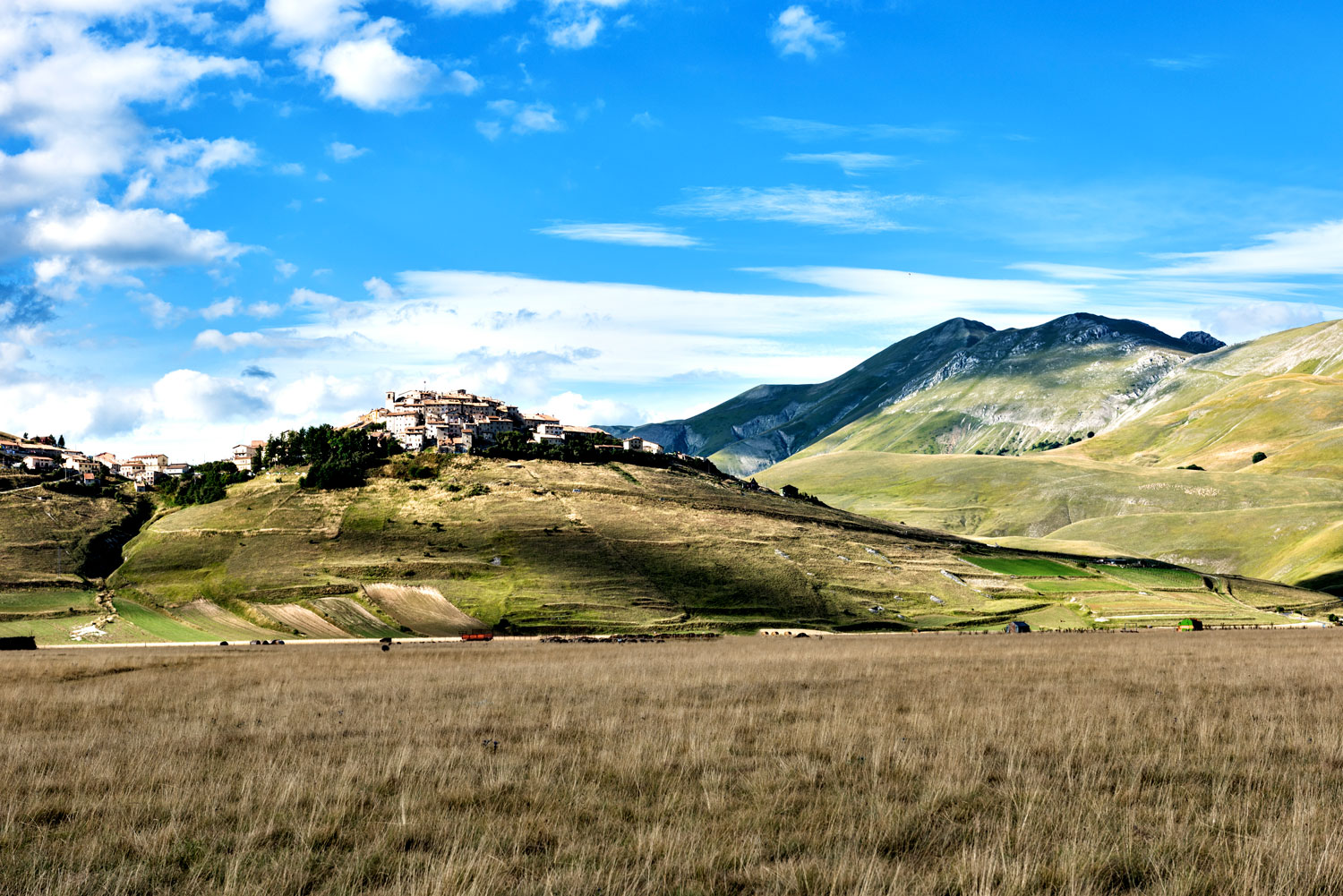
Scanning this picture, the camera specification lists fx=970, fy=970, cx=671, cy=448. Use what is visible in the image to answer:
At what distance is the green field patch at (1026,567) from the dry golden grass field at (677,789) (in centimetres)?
13537

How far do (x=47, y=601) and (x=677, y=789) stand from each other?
13163cm

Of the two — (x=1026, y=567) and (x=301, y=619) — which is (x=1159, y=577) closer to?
(x=1026, y=567)

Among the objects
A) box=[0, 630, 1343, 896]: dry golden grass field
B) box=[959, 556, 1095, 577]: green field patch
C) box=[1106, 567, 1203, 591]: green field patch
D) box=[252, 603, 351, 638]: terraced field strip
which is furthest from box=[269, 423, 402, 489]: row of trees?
box=[0, 630, 1343, 896]: dry golden grass field

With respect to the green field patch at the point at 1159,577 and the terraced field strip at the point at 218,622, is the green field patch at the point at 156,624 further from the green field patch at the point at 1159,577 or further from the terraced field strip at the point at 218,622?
the green field patch at the point at 1159,577

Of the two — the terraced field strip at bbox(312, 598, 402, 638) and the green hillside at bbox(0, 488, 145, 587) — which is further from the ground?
the green hillside at bbox(0, 488, 145, 587)

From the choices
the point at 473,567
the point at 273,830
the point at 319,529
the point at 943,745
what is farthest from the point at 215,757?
the point at 319,529

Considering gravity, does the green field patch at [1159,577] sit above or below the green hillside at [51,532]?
below

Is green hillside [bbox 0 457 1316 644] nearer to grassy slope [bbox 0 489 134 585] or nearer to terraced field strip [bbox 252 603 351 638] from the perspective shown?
terraced field strip [bbox 252 603 351 638]

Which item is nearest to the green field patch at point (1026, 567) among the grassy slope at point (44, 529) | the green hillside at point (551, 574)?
the green hillside at point (551, 574)

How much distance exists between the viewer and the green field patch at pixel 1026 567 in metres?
161

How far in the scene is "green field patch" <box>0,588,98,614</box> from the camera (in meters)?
117

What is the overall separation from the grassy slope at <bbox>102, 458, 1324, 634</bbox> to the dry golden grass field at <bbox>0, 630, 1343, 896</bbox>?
81.9m

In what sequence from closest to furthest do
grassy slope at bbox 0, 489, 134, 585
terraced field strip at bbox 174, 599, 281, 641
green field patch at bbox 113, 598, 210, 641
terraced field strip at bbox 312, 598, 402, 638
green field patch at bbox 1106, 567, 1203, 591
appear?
green field patch at bbox 113, 598, 210, 641 → terraced field strip at bbox 312, 598, 402, 638 → terraced field strip at bbox 174, 599, 281, 641 → grassy slope at bbox 0, 489, 134, 585 → green field patch at bbox 1106, 567, 1203, 591

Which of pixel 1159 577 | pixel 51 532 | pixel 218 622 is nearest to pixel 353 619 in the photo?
pixel 218 622
